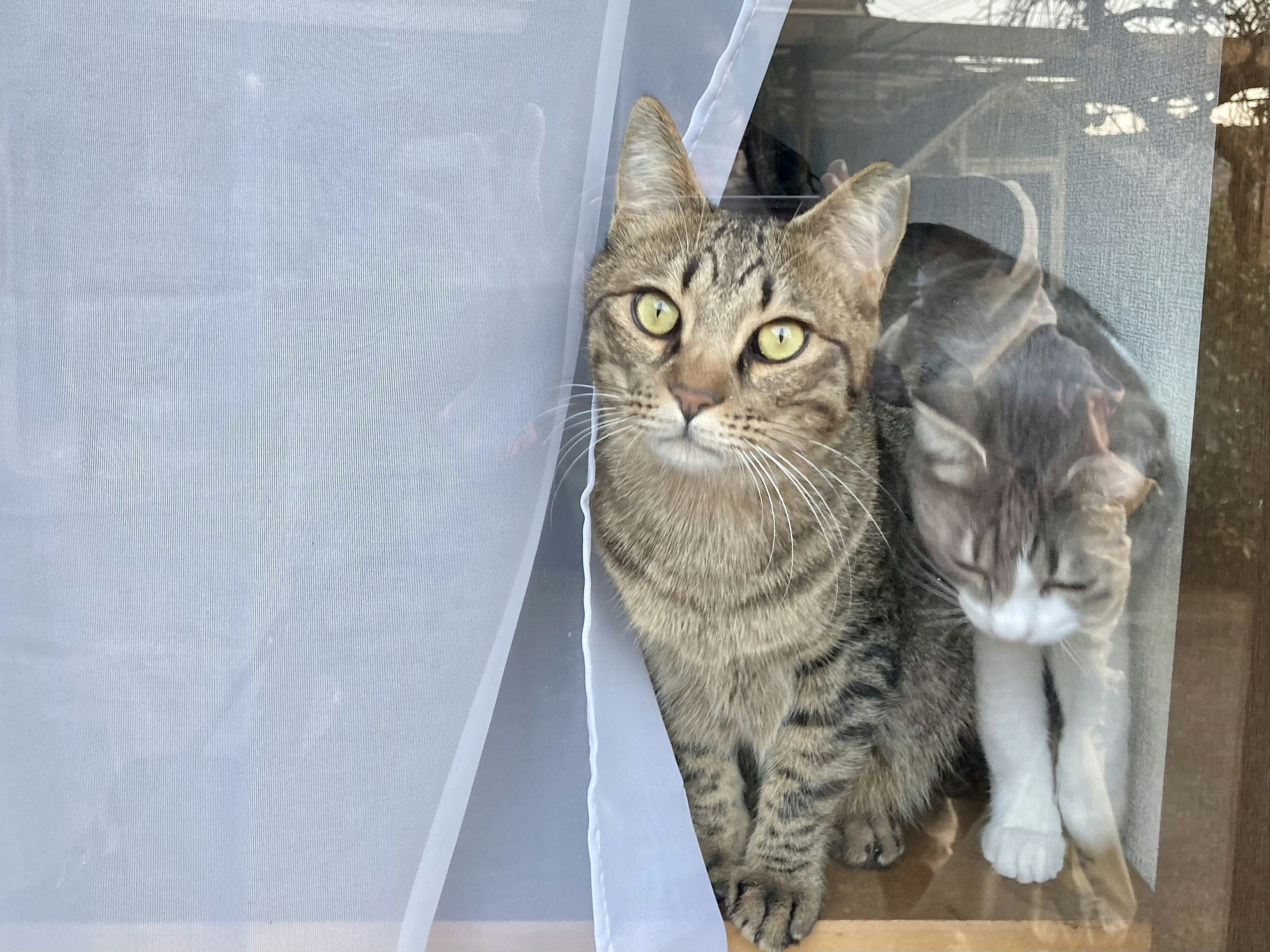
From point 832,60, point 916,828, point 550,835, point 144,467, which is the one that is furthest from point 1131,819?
point 144,467

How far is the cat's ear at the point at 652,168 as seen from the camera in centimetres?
72

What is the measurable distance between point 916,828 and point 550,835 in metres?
0.36

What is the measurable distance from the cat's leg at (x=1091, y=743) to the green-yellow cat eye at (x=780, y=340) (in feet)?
1.18

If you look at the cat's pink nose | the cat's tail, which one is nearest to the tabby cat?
the cat's pink nose

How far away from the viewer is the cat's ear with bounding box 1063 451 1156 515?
0.81m

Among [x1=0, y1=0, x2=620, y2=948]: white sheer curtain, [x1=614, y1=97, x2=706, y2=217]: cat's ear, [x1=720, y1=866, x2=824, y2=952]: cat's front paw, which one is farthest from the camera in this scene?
[x1=720, y1=866, x2=824, y2=952]: cat's front paw

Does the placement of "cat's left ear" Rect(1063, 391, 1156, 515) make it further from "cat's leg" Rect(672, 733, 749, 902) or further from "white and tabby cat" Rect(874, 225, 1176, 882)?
"cat's leg" Rect(672, 733, 749, 902)

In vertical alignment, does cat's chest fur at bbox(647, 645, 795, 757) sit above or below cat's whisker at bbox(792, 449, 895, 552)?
below

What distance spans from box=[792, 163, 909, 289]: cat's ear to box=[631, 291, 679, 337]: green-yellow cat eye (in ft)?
0.43

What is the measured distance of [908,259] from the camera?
812mm

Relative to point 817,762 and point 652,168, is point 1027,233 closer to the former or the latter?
point 652,168

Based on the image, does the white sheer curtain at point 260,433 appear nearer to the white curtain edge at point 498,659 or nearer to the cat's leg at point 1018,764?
the white curtain edge at point 498,659

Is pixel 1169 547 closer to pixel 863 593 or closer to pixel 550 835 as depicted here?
pixel 863 593

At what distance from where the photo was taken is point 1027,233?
2.61 feet
